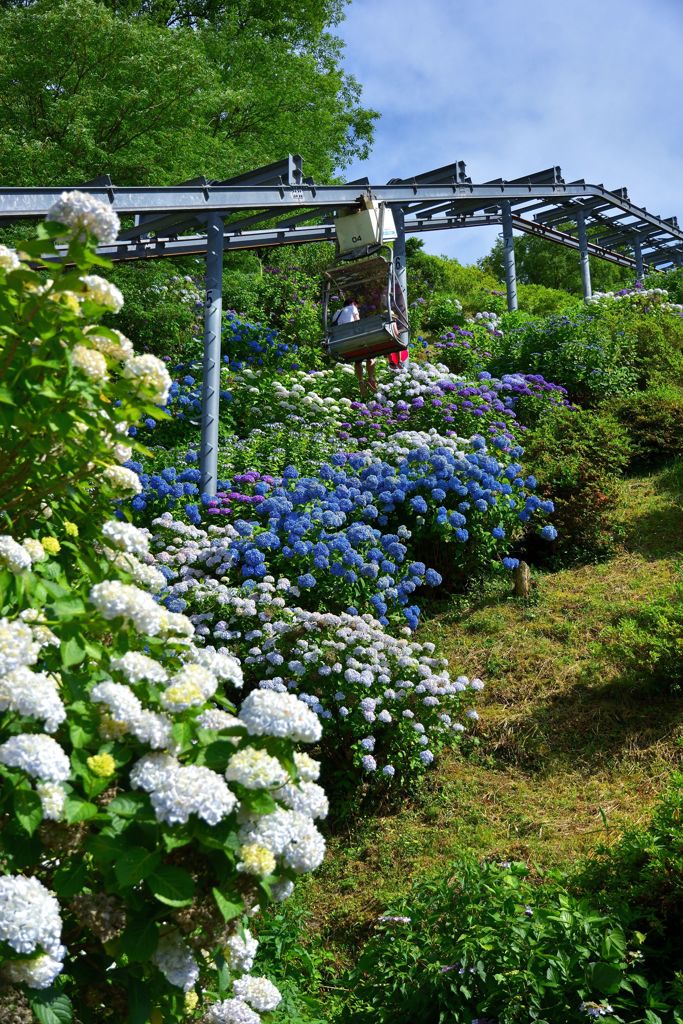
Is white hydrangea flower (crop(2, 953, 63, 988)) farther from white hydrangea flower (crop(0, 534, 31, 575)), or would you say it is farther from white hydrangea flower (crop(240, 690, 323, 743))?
white hydrangea flower (crop(0, 534, 31, 575))

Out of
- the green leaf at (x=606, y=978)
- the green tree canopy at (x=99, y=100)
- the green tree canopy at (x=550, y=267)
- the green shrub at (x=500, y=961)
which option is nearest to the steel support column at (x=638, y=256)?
the green tree canopy at (x=550, y=267)

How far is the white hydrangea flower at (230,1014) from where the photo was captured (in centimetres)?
284

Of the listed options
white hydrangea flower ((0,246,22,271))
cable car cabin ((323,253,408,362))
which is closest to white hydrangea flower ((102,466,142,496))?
white hydrangea flower ((0,246,22,271))

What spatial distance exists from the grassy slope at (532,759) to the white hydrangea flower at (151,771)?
2.69 m

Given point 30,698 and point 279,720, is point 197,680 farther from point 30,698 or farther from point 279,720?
point 30,698

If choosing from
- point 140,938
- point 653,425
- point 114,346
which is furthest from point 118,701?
point 653,425

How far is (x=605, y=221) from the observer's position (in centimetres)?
2303

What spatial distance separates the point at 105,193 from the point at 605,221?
57.8 ft

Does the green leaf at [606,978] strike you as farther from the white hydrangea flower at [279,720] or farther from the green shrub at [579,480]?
the green shrub at [579,480]

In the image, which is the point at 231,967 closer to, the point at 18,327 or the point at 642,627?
the point at 18,327

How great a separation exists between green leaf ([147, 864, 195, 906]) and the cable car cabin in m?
8.68

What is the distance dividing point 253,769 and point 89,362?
1112mm

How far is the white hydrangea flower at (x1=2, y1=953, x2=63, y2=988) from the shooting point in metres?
1.99

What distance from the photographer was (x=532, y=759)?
18.6 ft
